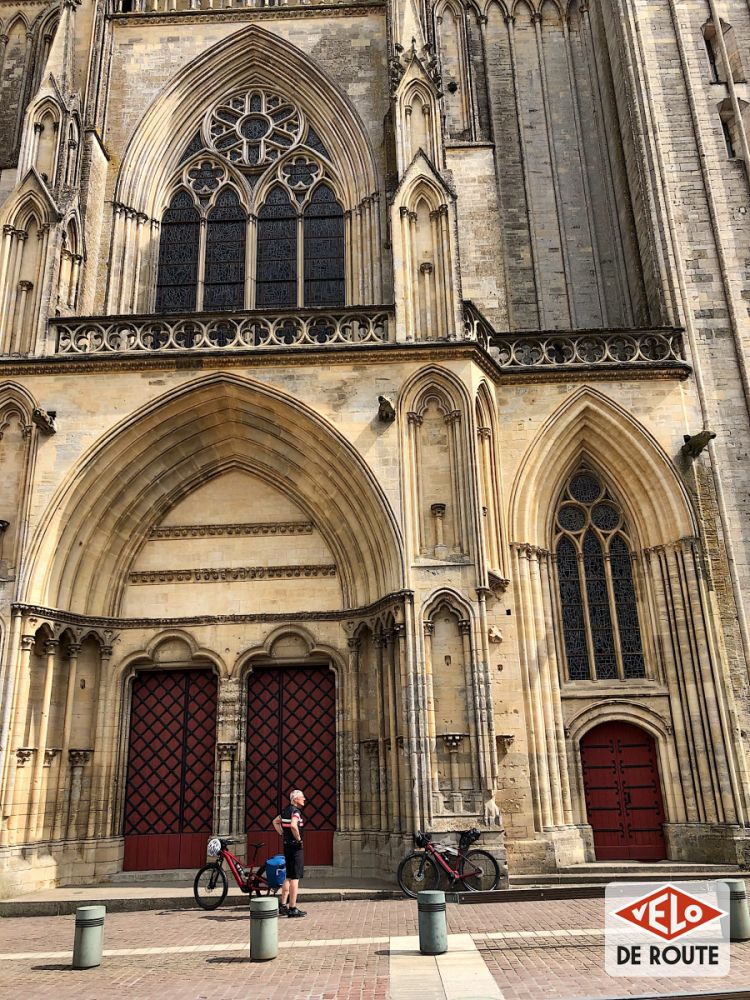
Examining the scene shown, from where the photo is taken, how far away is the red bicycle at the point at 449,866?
32.7 feet

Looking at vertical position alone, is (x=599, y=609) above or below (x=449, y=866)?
above

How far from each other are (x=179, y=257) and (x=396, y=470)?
740 centimetres

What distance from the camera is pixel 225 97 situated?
1742cm

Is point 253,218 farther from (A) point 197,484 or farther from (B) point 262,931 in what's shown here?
(B) point 262,931

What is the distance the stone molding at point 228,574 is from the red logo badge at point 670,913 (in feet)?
22.1

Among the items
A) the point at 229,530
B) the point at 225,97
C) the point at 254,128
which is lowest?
the point at 229,530

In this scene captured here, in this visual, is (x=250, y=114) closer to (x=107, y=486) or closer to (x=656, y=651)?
(x=107, y=486)

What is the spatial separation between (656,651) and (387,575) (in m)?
4.40

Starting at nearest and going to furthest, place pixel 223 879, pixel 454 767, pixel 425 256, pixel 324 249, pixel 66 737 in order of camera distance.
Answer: pixel 223 879, pixel 454 767, pixel 66 737, pixel 425 256, pixel 324 249

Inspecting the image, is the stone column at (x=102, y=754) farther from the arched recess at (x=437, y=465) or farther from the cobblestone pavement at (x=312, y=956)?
the arched recess at (x=437, y=465)

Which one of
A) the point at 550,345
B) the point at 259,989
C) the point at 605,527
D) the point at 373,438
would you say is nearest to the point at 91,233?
the point at 373,438

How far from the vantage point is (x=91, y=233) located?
15.2 meters

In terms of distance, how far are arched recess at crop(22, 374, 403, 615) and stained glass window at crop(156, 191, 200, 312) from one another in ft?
11.9

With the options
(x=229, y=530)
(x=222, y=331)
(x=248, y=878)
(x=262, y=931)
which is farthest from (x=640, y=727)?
(x=222, y=331)
